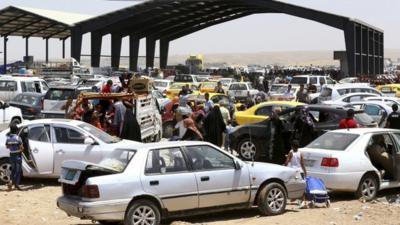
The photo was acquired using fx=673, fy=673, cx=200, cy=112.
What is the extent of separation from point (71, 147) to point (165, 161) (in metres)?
4.34

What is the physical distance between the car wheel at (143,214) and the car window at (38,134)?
197 inches

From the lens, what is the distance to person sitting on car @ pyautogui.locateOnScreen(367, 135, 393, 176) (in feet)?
42.8

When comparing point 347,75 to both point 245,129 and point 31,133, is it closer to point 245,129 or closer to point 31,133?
point 245,129

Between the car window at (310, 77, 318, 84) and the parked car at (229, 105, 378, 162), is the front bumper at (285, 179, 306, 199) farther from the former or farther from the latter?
the car window at (310, 77, 318, 84)

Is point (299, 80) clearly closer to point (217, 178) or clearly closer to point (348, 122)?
point (348, 122)

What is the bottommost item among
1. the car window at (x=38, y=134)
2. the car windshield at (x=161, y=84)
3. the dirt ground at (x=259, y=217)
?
the dirt ground at (x=259, y=217)

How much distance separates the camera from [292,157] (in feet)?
40.2

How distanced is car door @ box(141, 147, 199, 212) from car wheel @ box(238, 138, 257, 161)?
748 cm

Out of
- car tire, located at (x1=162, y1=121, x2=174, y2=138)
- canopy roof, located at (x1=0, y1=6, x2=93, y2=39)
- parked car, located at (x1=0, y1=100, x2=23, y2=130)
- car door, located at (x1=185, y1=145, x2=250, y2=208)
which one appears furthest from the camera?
canopy roof, located at (x1=0, y1=6, x2=93, y2=39)

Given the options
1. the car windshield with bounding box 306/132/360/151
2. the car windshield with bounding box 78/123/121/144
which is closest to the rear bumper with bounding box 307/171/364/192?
the car windshield with bounding box 306/132/360/151

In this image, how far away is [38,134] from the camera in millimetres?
14258

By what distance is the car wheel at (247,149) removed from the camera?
1761cm

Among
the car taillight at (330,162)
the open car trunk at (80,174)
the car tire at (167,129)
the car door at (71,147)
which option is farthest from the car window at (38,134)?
the car tire at (167,129)

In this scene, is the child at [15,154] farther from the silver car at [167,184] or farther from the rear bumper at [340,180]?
the rear bumper at [340,180]
